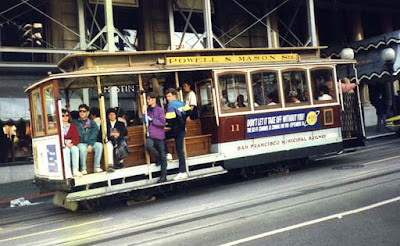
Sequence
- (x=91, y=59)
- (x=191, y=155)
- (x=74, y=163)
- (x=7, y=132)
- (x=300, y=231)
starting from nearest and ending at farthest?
(x=300, y=231)
(x=74, y=163)
(x=91, y=59)
(x=191, y=155)
(x=7, y=132)

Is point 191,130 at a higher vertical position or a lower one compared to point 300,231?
higher

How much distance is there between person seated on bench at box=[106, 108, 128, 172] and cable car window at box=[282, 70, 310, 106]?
426 centimetres

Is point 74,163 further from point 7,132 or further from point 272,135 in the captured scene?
point 7,132

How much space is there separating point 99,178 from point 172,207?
1.54 m

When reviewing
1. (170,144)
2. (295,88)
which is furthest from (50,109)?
(295,88)

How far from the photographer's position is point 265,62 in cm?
Answer: 1053

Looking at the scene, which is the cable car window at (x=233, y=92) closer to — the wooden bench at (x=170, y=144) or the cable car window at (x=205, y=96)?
the cable car window at (x=205, y=96)

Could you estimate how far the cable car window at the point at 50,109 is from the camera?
27.1 ft

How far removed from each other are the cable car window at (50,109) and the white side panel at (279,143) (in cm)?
373

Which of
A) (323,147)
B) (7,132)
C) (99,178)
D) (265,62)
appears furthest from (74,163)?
(7,132)

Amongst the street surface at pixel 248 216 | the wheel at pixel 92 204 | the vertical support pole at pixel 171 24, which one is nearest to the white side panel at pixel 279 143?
the street surface at pixel 248 216

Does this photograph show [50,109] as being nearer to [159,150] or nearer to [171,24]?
[159,150]

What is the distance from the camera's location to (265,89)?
1034cm

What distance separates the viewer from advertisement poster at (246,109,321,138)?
33.4 ft
